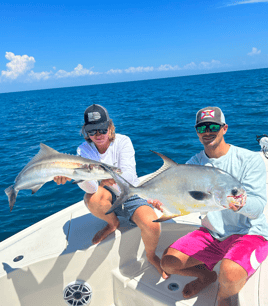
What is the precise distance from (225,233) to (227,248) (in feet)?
0.38

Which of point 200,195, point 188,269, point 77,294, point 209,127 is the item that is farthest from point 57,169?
point 188,269

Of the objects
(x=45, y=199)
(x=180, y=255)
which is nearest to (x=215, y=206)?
(x=180, y=255)

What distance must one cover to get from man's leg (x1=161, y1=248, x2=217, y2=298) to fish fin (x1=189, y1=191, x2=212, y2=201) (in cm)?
88

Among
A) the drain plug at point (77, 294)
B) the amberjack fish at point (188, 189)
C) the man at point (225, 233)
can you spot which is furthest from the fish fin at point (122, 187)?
the drain plug at point (77, 294)

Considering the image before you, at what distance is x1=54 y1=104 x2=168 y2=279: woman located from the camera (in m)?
2.48

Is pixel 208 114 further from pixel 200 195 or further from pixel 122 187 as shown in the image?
pixel 122 187

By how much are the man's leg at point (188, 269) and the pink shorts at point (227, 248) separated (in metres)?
0.05

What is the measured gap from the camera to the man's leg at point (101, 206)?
262 centimetres

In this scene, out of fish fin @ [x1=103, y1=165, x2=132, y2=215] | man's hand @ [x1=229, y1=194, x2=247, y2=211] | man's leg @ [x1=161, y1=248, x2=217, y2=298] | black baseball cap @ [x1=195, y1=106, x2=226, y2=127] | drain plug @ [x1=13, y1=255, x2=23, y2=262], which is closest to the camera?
man's hand @ [x1=229, y1=194, x2=247, y2=211]

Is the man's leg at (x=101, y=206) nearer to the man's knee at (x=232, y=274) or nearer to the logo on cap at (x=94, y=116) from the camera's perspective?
the logo on cap at (x=94, y=116)

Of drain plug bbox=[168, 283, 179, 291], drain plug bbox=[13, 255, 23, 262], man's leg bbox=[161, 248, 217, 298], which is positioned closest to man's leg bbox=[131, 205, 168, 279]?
man's leg bbox=[161, 248, 217, 298]

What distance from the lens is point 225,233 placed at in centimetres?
219

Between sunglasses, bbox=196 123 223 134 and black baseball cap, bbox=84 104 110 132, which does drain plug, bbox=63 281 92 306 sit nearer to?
black baseball cap, bbox=84 104 110 132

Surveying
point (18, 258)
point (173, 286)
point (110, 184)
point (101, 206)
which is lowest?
point (173, 286)
